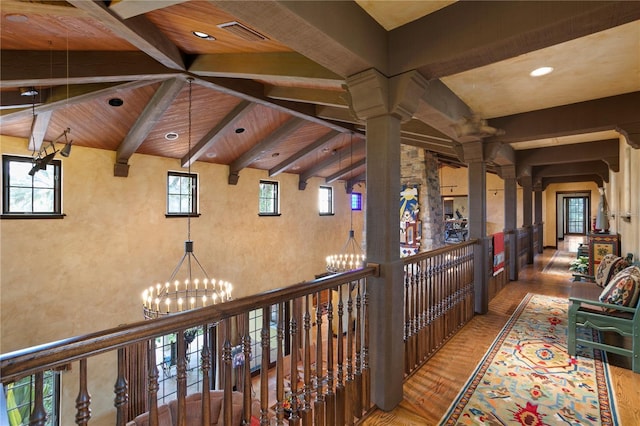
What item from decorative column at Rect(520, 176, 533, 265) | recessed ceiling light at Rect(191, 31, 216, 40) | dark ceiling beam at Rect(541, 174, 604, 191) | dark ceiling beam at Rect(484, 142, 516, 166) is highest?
recessed ceiling light at Rect(191, 31, 216, 40)

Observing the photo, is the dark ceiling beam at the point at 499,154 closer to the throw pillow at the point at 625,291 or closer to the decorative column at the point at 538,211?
the throw pillow at the point at 625,291

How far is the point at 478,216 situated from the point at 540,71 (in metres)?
2.15

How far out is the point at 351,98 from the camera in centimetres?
246

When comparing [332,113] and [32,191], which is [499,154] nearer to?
[332,113]

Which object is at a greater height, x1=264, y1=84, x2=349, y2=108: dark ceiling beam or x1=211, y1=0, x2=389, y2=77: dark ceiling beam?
x1=264, y1=84, x2=349, y2=108: dark ceiling beam

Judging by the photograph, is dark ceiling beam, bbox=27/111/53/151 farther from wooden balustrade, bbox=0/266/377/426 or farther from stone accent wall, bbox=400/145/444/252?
stone accent wall, bbox=400/145/444/252

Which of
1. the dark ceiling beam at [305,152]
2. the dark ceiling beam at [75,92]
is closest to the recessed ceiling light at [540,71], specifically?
the dark ceiling beam at [75,92]

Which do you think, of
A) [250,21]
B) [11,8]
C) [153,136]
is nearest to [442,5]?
[250,21]

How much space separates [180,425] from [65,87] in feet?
14.2

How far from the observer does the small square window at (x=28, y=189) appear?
4.98m

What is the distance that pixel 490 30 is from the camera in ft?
6.24

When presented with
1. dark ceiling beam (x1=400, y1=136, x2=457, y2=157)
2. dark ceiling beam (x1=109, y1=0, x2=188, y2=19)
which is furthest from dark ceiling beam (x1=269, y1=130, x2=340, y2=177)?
dark ceiling beam (x1=109, y1=0, x2=188, y2=19)

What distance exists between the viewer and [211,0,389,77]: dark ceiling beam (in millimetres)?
1550

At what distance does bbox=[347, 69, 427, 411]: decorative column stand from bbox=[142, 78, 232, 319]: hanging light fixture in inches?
92.5
